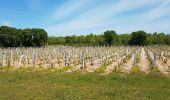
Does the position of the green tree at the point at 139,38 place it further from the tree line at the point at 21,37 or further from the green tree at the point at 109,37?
the tree line at the point at 21,37

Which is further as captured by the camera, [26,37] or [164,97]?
[26,37]

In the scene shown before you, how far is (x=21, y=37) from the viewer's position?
223 feet

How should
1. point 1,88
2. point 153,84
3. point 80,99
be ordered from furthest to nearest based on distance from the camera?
point 153,84, point 1,88, point 80,99

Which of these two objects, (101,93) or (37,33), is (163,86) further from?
(37,33)

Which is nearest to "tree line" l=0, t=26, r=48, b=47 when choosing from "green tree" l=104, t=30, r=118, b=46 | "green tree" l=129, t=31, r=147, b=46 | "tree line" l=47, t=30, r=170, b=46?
"tree line" l=47, t=30, r=170, b=46

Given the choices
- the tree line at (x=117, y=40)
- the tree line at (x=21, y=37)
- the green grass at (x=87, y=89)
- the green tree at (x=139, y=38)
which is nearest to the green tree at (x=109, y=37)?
the tree line at (x=117, y=40)

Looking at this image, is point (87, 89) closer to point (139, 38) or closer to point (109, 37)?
point (109, 37)

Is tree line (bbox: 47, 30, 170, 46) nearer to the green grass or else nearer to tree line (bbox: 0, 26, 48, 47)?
tree line (bbox: 0, 26, 48, 47)

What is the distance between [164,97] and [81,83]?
5225mm

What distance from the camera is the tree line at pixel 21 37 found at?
212 feet

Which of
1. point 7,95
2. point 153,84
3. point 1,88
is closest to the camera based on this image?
point 7,95

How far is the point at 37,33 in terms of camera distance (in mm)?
72312

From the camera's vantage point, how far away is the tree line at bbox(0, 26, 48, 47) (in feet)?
212

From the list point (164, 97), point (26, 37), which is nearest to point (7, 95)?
point (164, 97)
